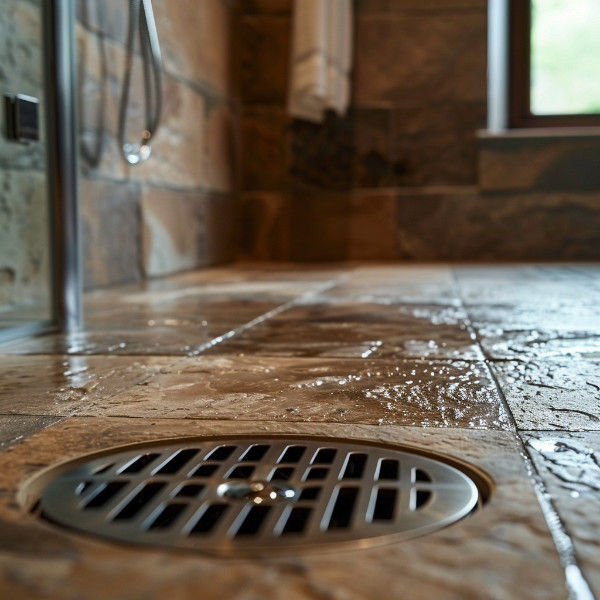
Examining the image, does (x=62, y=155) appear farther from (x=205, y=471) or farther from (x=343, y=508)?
(x=343, y=508)

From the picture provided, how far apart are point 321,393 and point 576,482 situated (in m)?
0.44

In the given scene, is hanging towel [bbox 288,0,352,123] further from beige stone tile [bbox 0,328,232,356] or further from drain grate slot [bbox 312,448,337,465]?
drain grate slot [bbox 312,448,337,465]

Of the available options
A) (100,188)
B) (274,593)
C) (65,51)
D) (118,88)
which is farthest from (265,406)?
(118,88)

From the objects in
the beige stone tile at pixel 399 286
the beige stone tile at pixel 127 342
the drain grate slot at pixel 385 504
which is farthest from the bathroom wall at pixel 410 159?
the drain grate slot at pixel 385 504

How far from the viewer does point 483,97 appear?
4324 mm

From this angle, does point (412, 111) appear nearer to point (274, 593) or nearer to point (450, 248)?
point (450, 248)

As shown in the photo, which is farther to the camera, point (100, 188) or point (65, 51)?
point (100, 188)

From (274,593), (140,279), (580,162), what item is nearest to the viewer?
(274,593)

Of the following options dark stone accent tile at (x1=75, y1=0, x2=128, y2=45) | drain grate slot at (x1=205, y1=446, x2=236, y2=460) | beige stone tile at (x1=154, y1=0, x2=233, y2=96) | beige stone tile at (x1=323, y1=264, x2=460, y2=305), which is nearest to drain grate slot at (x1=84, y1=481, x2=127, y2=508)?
drain grate slot at (x1=205, y1=446, x2=236, y2=460)

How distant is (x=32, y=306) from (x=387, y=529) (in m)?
1.31

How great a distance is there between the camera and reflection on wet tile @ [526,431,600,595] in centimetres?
55

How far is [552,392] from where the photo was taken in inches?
42.6

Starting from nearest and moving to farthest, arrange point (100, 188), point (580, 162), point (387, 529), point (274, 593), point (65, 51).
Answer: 1. point (274, 593)
2. point (387, 529)
3. point (65, 51)
4. point (100, 188)
5. point (580, 162)

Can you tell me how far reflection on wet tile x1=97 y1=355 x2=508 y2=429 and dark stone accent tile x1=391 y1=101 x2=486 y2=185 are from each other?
3.19 metres
